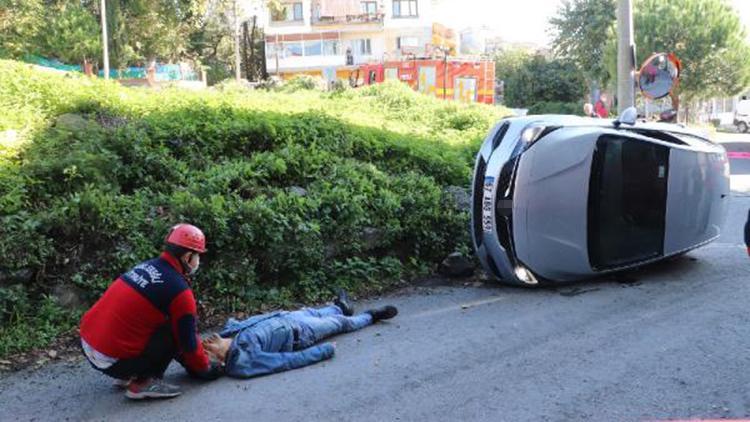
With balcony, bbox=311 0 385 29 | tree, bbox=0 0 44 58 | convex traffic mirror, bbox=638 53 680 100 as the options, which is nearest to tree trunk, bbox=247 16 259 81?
balcony, bbox=311 0 385 29

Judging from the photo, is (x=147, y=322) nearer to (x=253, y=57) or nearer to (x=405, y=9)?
(x=253, y=57)

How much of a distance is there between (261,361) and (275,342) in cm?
26

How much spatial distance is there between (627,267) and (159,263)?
5.30 m

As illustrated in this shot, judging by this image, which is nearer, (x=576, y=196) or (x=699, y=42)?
(x=576, y=196)

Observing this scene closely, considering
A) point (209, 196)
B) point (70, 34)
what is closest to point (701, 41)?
point (209, 196)

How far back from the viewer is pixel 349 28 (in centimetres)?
6794

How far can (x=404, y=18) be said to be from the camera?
68062 mm

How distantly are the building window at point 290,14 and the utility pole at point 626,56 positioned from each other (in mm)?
60274

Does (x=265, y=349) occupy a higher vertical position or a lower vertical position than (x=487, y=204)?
lower

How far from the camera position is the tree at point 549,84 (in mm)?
53281

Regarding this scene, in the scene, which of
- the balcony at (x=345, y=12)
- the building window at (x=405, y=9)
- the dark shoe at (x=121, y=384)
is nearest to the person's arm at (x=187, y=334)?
the dark shoe at (x=121, y=384)

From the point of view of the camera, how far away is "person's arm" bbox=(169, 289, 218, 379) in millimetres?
4410

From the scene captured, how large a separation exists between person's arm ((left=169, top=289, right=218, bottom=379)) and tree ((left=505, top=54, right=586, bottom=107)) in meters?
50.9

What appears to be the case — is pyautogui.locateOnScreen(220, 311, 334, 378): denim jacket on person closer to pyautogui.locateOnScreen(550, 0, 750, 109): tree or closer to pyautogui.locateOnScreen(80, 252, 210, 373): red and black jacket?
pyautogui.locateOnScreen(80, 252, 210, 373): red and black jacket
